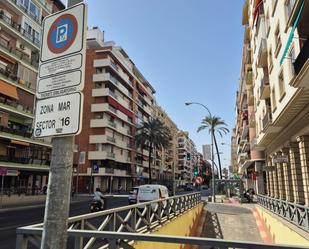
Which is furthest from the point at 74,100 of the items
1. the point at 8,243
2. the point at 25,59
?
the point at 25,59

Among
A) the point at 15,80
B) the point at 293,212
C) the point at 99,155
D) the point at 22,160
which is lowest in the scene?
the point at 293,212

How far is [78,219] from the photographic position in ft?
18.3

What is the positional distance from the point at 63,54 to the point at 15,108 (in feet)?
108

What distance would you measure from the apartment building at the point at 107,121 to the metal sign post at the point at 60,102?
1723 inches

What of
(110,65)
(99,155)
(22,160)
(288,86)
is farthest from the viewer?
(110,65)

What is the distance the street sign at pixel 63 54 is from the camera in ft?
9.51

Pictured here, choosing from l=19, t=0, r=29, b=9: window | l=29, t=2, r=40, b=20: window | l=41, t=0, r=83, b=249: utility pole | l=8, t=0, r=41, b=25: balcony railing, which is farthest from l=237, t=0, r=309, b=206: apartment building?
l=29, t=2, r=40, b=20: window

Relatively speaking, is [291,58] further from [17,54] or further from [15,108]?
[17,54]

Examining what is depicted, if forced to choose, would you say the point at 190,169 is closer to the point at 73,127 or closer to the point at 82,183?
the point at 82,183

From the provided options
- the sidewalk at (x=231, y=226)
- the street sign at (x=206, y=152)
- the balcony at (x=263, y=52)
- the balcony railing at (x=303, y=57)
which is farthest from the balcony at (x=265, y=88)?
the street sign at (x=206, y=152)

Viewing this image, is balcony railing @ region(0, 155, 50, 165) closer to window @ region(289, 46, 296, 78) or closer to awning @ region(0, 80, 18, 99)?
awning @ region(0, 80, 18, 99)

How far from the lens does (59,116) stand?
284 centimetres

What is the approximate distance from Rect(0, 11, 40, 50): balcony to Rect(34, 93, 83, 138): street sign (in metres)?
33.1

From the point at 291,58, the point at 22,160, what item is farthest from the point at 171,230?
the point at 22,160
